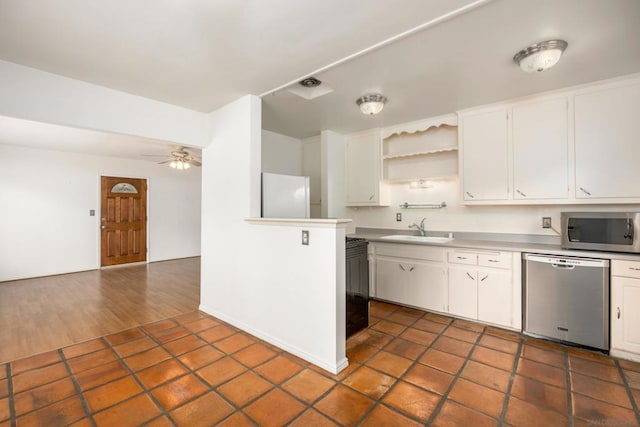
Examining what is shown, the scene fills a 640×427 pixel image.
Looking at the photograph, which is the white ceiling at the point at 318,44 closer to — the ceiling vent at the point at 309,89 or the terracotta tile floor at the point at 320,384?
the ceiling vent at the point at 309,89

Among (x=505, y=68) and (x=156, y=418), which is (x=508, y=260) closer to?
(x=505, y=68)

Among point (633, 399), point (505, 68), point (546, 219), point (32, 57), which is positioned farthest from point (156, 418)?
point (546, 219)

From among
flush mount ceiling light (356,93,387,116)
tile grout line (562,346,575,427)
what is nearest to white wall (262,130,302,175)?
flush mount ceiling light (356,93,387,116)

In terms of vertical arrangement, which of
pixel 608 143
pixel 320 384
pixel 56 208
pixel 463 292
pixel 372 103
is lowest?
pixel 320 384

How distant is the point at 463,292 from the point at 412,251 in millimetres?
677

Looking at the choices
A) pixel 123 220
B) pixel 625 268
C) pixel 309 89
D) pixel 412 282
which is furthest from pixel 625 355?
pixel 123 220

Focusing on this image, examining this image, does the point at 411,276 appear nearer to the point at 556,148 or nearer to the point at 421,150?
the point at 421,150

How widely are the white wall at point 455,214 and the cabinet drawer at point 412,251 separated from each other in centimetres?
66

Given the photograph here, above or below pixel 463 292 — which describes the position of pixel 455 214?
above

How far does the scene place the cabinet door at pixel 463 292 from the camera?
306cm

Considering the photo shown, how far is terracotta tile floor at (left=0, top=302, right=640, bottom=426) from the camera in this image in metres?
1.72

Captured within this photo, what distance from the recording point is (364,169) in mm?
4281

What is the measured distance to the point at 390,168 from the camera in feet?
14.0

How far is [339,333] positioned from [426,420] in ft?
2.56
